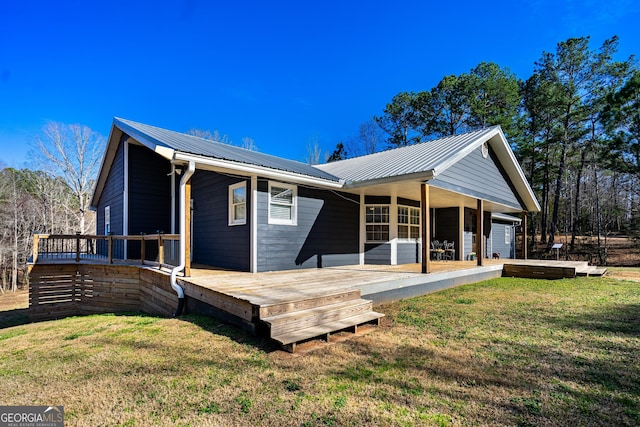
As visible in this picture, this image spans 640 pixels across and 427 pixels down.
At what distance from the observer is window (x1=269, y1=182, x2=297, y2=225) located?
7664mm

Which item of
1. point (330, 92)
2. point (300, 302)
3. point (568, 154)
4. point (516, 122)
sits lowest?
point (300, 302)

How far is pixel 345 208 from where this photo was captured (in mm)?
9398

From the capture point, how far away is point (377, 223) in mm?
9742

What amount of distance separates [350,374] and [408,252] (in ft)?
25.0

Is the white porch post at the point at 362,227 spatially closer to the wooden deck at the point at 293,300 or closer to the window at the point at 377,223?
the window at the point at 377,223

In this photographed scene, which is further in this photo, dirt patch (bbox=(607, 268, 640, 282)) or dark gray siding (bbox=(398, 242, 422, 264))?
dirt patch (bbox=(607, 268, 640, 282))

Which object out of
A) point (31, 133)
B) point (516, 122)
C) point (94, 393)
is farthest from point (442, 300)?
point (31, 133)

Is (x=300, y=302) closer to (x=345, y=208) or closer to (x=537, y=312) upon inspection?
→ (x=537, y=312)

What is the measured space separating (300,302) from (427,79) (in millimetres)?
25295

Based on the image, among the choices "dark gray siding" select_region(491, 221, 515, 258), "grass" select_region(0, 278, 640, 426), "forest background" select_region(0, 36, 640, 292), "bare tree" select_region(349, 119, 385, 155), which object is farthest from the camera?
"bare tree" select_region(349, 119, 385, 155)

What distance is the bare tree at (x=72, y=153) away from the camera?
2067 centimetres

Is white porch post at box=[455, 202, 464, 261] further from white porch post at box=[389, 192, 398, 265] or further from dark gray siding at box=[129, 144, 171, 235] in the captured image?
dark gray siding at box=[129, 144, 171, 235]

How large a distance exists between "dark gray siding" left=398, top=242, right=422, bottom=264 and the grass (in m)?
4.76

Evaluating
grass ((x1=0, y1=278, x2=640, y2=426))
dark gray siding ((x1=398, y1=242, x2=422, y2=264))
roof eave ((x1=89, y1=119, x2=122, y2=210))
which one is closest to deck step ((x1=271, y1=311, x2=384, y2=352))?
grass ((x1=0, y1=278, x2=640, y2=426))
